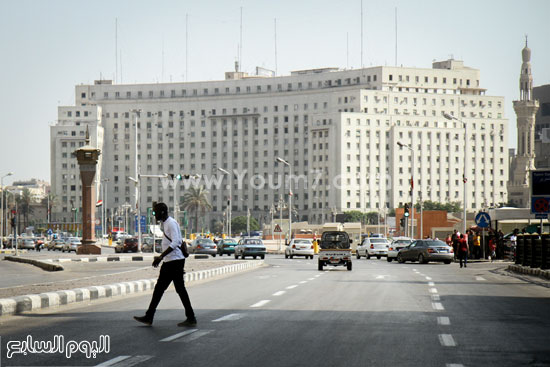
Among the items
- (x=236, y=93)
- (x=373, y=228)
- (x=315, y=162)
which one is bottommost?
(x=373, y=228)

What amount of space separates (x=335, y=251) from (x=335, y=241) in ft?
3.19

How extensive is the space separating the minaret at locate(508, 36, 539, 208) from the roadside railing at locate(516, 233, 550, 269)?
15713 centimetres

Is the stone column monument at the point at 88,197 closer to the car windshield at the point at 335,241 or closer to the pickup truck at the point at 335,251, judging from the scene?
the car windshield at the point at 335,241

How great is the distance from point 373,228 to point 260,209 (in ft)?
129

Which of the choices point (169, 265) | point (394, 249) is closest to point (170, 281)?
point (169, 265)

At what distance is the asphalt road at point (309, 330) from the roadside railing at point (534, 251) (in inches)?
475

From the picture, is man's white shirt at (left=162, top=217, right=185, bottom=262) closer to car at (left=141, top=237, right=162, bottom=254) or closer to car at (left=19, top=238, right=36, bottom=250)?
car at (left=141, top=237, right=162, bottom=254)

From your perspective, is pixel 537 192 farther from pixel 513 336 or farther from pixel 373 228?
pixel 373 228

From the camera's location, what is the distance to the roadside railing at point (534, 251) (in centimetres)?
3247

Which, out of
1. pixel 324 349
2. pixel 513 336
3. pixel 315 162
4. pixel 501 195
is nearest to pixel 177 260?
pixel 324 349

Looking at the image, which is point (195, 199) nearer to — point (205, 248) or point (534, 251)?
point (205, 248)

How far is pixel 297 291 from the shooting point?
2158 cm

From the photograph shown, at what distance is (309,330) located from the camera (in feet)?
40.9

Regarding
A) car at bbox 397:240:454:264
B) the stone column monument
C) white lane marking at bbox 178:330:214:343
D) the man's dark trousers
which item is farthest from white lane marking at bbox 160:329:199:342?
the stone column monument
